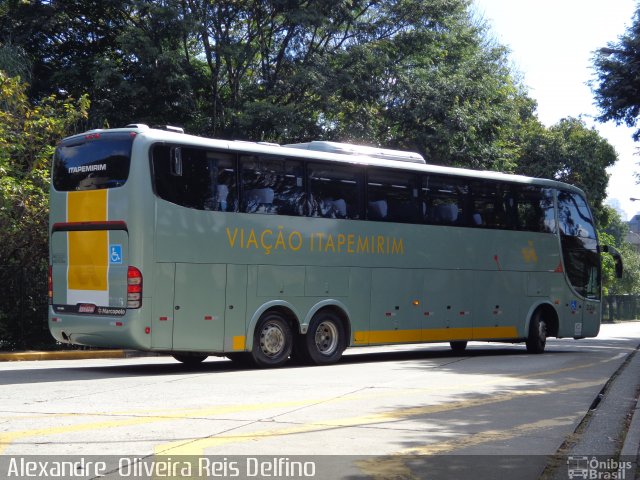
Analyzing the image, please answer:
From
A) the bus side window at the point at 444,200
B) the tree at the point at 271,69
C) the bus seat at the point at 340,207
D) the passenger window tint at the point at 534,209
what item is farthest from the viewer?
the tree at the point at 271,69

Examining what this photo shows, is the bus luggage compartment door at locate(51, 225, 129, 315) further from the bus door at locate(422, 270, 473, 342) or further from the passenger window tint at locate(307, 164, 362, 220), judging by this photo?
the bus door at locate(422, 270, 473, 342)

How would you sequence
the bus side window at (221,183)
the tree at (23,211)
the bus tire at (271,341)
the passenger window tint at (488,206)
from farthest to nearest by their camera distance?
the passenger window tint at (488,206), the tree at (23,211), the bus tire at (271,341), the bus side window at (221,183)

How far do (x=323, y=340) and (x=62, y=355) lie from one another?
580 centimetres

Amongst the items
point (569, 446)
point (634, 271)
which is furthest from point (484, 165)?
point (634, 271)

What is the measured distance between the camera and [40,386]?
12758 millimetres

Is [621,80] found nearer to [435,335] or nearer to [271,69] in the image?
[435,335]

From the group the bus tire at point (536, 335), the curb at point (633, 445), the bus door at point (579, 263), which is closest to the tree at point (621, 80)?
the bus door at point (579, 263)

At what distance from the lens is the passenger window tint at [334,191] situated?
679 inches

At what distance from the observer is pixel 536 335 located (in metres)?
22.2

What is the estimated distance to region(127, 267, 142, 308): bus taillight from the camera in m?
14.5

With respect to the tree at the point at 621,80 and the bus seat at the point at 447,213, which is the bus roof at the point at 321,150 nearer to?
the bus seat at the point at 447,213

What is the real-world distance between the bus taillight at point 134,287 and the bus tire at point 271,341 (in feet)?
8.41

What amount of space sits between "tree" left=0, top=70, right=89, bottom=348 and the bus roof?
16.2 feet

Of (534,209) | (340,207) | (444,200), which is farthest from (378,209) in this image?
(534,209)
